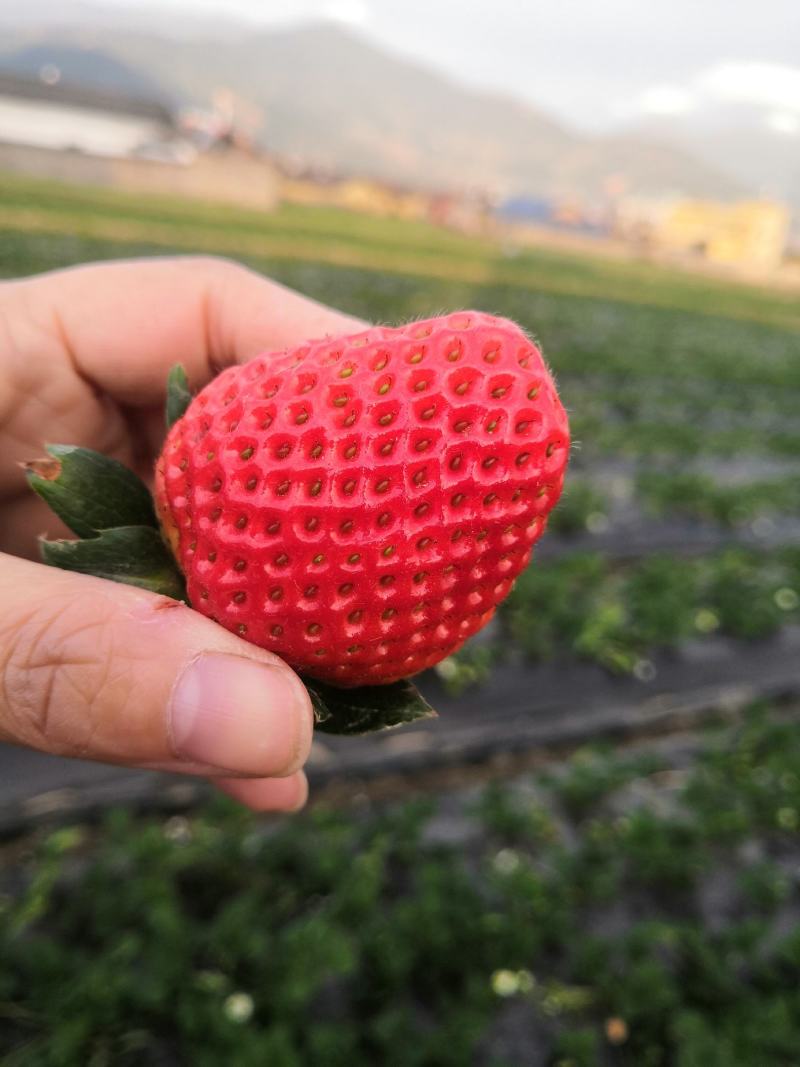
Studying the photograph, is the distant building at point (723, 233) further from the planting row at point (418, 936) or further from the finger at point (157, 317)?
the finger at point (157, 317)

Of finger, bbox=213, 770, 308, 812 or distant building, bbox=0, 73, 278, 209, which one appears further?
distant building, bbox=0, 73, 278, 209

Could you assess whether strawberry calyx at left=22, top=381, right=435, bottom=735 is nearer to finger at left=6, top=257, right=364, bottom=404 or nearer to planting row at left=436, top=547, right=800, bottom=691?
finger at left=6, top=257, right=364, bottom=404

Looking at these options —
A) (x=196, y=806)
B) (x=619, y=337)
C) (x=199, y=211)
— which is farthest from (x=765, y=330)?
(x=196, y=806)

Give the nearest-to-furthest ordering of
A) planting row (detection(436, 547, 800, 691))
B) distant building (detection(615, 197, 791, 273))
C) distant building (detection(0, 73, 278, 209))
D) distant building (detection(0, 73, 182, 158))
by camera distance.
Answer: planting row (detection(436, 547, 800, 691)), distant building (detection(0, 73, 278, 209)), distant building (detection(0, 73, 182, 158)), distant building (detection(615, 197, 791, 273))

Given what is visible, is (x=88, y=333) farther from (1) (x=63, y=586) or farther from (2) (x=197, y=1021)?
(2) (x=197, y=1021)

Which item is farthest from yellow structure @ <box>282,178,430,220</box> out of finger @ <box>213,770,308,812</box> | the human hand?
finger @ <box>213,770,308,812</box>

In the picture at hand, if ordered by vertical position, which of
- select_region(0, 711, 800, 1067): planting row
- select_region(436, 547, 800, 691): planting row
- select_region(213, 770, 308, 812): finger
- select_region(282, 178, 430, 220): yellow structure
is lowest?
select_region(0, 711, 800, 1067): planting row

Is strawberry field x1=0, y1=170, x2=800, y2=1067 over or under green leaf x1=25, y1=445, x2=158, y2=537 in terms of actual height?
under

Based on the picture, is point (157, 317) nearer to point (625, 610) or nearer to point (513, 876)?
point (513, 876)
